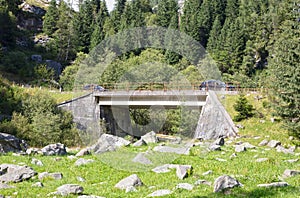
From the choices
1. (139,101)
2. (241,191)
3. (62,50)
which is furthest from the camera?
(62,50)

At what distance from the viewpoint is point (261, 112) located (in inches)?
1216

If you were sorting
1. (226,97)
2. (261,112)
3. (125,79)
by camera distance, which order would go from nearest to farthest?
(261,112) < (226,97) < (125,79)

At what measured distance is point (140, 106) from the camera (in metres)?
42.0

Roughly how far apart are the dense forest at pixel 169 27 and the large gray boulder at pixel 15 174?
1240 inches

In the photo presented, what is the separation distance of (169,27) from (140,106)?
4782 cm

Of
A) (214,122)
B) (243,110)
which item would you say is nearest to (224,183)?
(243,110)

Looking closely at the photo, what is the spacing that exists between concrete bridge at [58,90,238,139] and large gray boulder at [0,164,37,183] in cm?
2097

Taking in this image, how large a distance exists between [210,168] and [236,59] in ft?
214

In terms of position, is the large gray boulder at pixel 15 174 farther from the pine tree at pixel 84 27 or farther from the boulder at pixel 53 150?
the pine tree at pixel 84 27

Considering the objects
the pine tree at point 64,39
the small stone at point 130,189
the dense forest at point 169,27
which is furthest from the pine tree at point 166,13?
the small stone at point 130,189

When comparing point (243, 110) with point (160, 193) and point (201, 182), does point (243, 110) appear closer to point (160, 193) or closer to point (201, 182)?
point (201, 182)

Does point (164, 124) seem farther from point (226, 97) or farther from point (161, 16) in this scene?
point (161, 16)

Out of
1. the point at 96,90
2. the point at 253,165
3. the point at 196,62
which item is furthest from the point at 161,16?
the point at 253,165

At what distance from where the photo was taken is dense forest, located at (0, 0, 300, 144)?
216 ft
